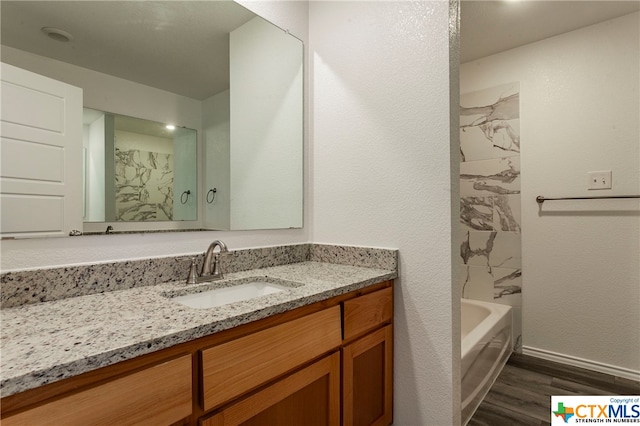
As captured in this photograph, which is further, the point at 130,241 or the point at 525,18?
the point at 525,18

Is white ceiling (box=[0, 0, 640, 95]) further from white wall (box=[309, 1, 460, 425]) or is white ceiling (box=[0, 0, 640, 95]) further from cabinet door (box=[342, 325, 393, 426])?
cabinet door (box=[342, 325, 393, 426])

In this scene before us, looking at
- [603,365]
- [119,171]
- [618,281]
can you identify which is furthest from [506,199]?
[119,171]

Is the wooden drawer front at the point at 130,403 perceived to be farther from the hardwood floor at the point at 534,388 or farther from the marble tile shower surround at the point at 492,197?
the marble tile shower surround at the point at 492,197

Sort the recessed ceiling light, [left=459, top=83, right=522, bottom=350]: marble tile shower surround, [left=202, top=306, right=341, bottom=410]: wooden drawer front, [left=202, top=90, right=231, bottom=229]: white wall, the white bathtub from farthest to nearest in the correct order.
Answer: [left=459, top=83, right=522, bottom=350]: marble tile shower surround < the white bathtub < [left=202, top=90, right=231, bottom=229]: white wall < the recessed ceiling light < [left=202, top=306, right=341, bottom=410]: wooden drawer front

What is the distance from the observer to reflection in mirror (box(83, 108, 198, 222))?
1.03m

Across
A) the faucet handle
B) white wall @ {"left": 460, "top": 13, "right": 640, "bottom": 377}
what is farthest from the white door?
white wall @ {"left": 460, "top": 13, "right": 640, "bottom": 377}

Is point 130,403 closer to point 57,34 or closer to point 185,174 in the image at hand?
point 185,174

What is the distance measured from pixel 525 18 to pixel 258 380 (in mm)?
2478

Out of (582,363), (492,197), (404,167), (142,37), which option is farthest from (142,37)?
(582,363)

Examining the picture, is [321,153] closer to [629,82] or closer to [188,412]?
[188,412]

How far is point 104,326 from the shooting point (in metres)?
0.71

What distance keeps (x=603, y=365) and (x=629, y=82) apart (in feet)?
5.75

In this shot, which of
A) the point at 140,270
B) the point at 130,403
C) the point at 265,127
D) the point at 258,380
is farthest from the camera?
the point at 265,127

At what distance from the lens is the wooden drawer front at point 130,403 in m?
0.55
